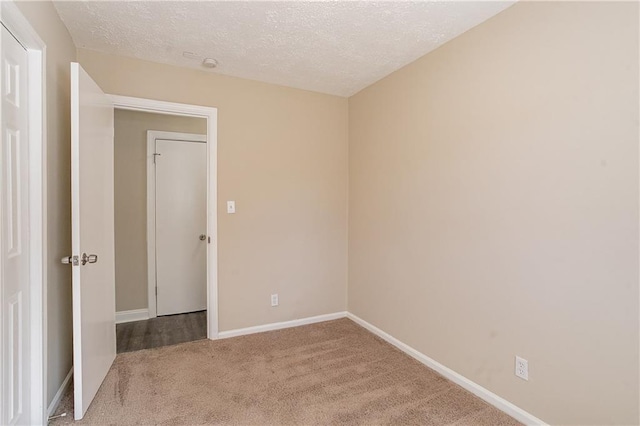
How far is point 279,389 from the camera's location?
6.98 ft

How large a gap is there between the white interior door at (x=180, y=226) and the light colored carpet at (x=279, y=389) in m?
0.99

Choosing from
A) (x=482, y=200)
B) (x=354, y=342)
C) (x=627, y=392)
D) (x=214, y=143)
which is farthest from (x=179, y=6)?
(x=627, y=392)

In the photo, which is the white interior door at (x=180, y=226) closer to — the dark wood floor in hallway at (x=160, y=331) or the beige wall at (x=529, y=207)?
the dark wood floor in hallway at (x=160, y=331)

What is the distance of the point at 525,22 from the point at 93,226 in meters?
2.80

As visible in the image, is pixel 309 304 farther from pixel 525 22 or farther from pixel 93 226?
pixel 525 22

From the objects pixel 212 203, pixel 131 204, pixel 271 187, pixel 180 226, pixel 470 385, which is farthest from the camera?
pixel 180 226

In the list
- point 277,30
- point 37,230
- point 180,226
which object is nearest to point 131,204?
point 180,226

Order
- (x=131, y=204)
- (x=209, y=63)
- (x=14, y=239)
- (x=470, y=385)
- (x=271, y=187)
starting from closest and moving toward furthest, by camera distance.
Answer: (x=14, y=239) → (x=470, y=385) → (x=209, y=63) → (x=271, y=187) → (x=131, y=204)

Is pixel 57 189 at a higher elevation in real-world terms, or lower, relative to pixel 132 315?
higher

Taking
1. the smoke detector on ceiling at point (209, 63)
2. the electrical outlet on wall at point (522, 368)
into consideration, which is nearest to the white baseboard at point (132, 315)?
the smoke detector on ceiling at point (209, 63)

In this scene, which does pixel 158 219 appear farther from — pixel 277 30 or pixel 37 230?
pixel 277 30

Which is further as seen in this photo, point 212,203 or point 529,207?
point 212,203

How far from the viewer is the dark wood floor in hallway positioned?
9.43 feet

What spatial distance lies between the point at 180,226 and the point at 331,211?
171cm
